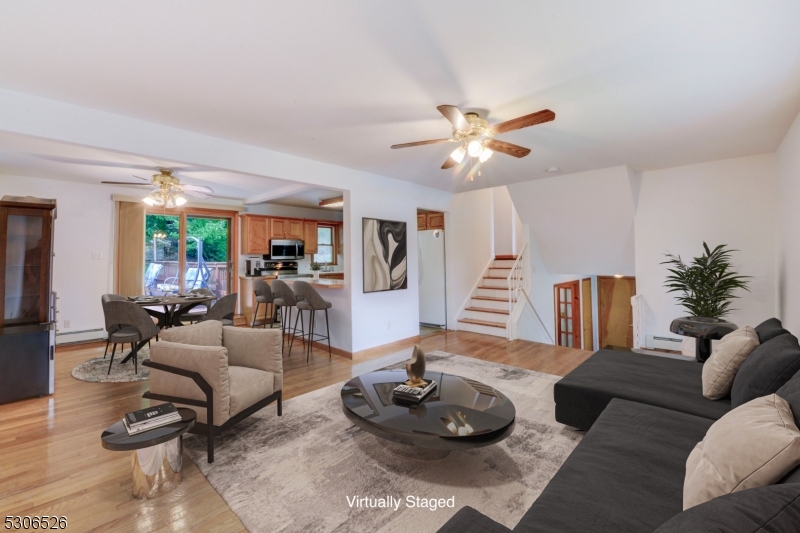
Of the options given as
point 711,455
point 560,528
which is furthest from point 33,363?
point 711,455

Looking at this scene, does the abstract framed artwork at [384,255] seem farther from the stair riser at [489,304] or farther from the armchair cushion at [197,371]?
the armchair cushion at [197,371]

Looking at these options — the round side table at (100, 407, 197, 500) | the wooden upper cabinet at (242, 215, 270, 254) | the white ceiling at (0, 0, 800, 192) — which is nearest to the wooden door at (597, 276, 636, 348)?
the white ceiling at (0, 0, 800, 192)

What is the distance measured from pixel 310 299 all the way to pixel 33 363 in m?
2.74

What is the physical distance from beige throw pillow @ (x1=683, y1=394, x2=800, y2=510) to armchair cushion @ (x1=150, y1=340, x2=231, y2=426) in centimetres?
244

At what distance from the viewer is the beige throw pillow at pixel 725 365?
2.11 m

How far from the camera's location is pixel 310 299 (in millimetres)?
4730

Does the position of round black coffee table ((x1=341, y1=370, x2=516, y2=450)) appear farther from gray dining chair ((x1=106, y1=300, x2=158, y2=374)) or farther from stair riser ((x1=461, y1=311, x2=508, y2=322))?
stair riser ((x1=461, y1=311, x2=508, y2=322))

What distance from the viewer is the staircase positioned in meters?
6.08

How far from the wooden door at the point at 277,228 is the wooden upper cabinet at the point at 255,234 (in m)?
0.08

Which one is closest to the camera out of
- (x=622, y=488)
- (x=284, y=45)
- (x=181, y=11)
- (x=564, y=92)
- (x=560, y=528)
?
(x=560, y=528)

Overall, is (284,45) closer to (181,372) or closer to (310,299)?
(181,372)

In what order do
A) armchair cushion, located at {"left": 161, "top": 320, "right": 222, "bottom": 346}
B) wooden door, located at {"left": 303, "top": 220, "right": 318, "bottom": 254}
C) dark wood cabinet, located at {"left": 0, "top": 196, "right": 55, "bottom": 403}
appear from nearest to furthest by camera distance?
A: armchair cushion, located at {"left": 161, "top": 320, "right": 222, "bottom": 346} < dark wood cabinet, located at {"left": 0, "top": 196, "right": 55, "bottom": 403} < wooden door, located at {"left": 303, "top": 220, "right": 318, "bottom": 254}

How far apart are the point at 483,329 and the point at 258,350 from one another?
423 cm

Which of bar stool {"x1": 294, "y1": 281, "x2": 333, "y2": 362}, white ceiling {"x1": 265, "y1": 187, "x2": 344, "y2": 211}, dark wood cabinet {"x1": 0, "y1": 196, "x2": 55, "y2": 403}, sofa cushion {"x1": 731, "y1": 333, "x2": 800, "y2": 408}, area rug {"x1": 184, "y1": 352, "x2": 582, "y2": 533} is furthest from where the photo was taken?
white ceiling {"x1": 265, "y1": 187, "x2": 344, "y2": 211}
